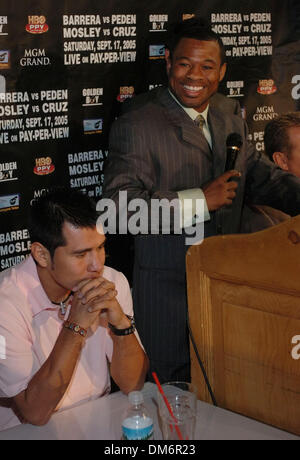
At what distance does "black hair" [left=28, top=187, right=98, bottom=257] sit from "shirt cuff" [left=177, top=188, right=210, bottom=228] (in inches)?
28.7

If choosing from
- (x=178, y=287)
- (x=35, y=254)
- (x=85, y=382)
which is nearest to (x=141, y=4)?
(x=178, y=287)

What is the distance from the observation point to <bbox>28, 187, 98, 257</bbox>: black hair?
209 cm

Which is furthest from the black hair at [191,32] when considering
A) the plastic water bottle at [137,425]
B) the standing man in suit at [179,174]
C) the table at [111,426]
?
the plastic water bottle at [137,425]

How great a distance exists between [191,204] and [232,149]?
0.99 ft

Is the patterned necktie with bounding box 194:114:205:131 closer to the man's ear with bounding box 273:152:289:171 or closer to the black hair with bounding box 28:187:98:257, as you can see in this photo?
the man's ear with bounding box 273:152:289:171

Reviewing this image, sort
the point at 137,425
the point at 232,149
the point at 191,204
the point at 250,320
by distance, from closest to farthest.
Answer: the point at 137,425, the point at 250,320, the point at 191,204, the point at 232,149

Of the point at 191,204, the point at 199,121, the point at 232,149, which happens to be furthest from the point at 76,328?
the point at 199,121

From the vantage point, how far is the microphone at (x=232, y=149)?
2.91 m

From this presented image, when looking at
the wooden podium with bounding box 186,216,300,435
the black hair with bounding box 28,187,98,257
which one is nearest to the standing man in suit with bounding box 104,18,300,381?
the black hair with bounding box 28,187,98,257

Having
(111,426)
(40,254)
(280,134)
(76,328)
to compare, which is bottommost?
(111,426)

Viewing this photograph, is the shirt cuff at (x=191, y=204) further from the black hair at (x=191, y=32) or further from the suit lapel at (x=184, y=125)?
the black hair at (x=191, y=32)

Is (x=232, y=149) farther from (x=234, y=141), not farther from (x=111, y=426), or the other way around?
(x=111, y=426)

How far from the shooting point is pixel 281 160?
3361 millimetres
